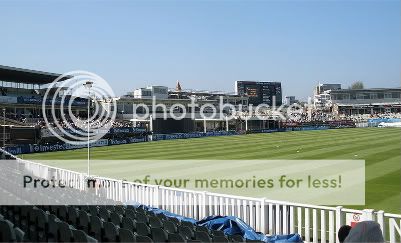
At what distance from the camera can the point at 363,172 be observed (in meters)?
19.6

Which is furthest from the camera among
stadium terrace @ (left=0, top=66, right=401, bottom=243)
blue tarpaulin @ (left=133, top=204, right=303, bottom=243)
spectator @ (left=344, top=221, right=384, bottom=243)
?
blue tarpaulin @ (left=133, top=204, right=303, bottom=243)

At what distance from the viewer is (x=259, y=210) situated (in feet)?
28.5

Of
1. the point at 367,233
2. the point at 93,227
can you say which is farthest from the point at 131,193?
the point at 367,233

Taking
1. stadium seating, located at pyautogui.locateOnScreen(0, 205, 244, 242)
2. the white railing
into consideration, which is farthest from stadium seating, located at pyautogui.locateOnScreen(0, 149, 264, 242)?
the white railing

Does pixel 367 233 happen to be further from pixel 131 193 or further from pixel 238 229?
pixel 131 193

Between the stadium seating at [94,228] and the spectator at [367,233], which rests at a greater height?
the spectator at [367,233]

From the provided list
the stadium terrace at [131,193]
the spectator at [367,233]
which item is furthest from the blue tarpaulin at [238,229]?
the spectator at [367,233]

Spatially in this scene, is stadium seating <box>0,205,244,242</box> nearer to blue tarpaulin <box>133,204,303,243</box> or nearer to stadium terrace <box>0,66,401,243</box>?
stadium terrace <box>0,66,401,243</box>

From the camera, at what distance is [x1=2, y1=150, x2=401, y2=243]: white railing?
768 centimetres

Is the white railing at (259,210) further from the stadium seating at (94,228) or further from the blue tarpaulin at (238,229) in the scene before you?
the stadium seating at (94,228)

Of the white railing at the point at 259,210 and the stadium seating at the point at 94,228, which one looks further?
the white railing at the point at 259,210

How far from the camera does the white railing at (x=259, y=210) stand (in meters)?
7.68

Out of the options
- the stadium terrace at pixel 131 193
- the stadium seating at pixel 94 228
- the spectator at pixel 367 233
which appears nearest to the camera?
the spectator at pixel 367 233

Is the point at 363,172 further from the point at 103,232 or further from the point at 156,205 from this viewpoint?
the point at 103,232
